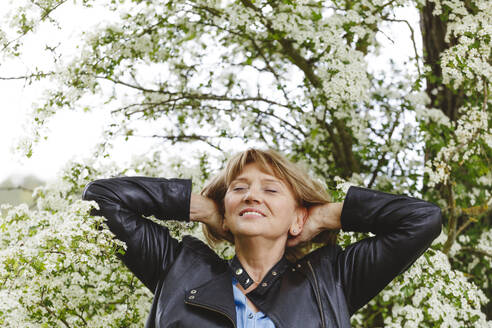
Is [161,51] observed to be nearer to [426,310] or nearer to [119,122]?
[119,122]

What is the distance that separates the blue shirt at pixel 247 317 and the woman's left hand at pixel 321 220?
508 mm

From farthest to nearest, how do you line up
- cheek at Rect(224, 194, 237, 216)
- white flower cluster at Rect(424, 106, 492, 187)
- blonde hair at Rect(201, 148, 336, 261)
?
white flower cluster at Rect(424, 106, 492, 187) → blonde hair at Rect(201, 148, 336, 261) → cheek at Rect(224, 194, 237, 216)

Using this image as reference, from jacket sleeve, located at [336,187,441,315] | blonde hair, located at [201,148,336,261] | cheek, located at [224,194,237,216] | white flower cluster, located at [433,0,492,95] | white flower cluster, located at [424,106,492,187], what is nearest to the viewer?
jacket sleeve, located at [336,187,441,315]

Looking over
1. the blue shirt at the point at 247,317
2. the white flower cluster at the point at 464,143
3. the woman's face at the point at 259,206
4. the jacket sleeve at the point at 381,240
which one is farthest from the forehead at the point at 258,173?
the white flower cluster at the point at 464,143

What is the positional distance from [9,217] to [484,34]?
331 cm

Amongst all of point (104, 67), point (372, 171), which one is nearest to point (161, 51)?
point (104, 67)

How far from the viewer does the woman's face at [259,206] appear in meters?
2.71

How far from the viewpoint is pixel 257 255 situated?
2.80 metres

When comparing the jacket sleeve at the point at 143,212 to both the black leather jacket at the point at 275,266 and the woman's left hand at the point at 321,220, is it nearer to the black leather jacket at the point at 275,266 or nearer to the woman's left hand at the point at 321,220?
the black leather jacket at the point at 275,266

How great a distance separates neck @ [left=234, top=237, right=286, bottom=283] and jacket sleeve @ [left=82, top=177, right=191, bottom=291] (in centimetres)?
33

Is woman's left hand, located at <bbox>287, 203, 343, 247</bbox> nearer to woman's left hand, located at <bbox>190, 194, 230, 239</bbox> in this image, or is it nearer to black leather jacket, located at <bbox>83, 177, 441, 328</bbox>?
black leather jacket, located at <bbox>83, 177, 441, 328</bbox>

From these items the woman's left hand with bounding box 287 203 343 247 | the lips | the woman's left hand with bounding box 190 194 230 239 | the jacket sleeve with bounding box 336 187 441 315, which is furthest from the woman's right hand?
the jacket sleeve with bounding box 336 187 441 315

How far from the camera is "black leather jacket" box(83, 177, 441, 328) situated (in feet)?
8.45

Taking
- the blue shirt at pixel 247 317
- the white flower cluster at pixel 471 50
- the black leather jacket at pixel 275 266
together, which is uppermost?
the white flower cluster at pixel 471 50
